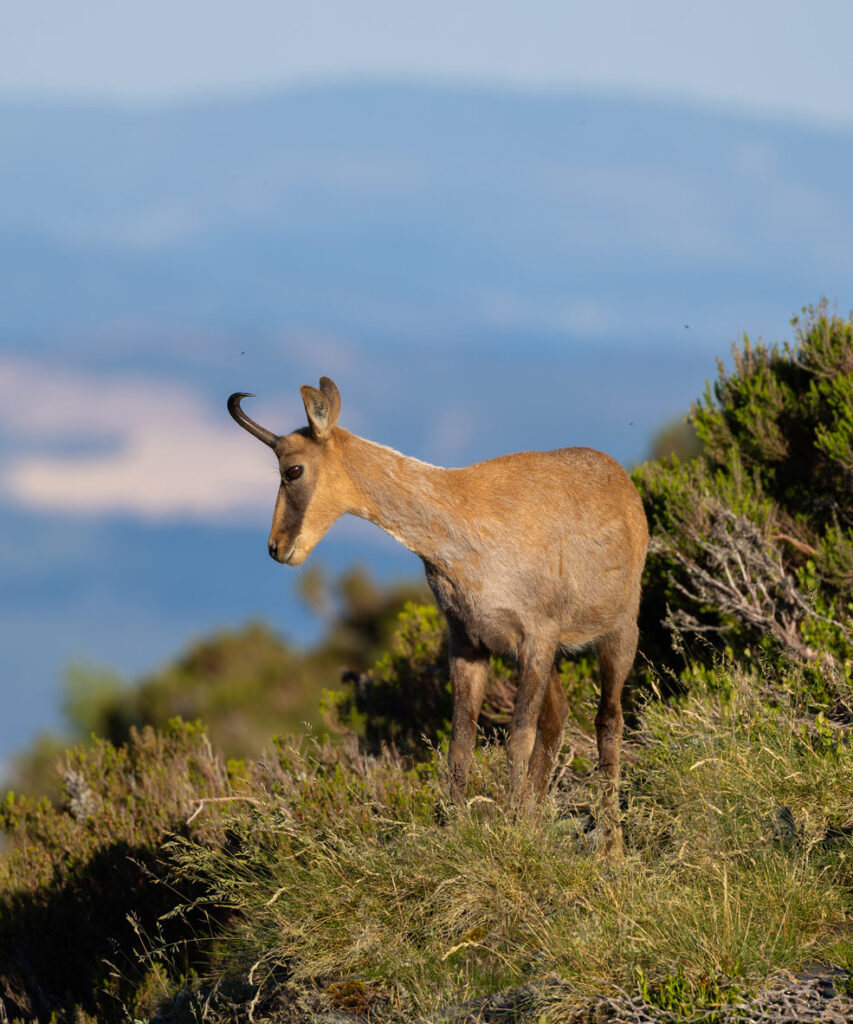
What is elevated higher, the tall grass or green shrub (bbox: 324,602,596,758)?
the tall grass

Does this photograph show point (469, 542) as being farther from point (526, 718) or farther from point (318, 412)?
point (318, 412)

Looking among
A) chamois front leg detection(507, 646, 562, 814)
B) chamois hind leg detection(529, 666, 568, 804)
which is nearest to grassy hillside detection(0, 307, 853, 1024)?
chamois front leg detection(507, 646, 562, 814)

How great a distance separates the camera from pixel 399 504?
7.34 meters

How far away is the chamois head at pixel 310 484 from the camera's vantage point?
285 inches

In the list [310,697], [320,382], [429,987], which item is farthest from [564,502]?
[310,697]

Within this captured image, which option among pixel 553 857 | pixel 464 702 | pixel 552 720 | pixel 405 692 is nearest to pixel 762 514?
pixel 405 692

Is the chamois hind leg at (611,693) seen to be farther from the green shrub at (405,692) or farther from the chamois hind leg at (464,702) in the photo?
the green shrub at (405,692)

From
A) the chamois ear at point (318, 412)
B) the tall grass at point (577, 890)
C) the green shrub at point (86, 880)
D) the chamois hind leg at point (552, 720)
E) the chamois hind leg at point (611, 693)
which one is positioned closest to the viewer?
the tall grass at point (577, 890)

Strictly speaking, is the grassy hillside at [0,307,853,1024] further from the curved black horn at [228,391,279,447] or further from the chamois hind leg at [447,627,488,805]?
the curved black horn at [228,391,279,447]

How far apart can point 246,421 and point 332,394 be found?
0.67 m

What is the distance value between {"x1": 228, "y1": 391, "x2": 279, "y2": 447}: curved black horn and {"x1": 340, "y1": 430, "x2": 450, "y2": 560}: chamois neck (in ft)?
1.62

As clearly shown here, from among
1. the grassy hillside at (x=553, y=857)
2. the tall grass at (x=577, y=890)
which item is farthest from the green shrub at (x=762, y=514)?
the tall grass at (x=577, y=890)

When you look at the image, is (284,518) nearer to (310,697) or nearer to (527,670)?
(527,670)

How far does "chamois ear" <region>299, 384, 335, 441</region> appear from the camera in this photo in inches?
285
